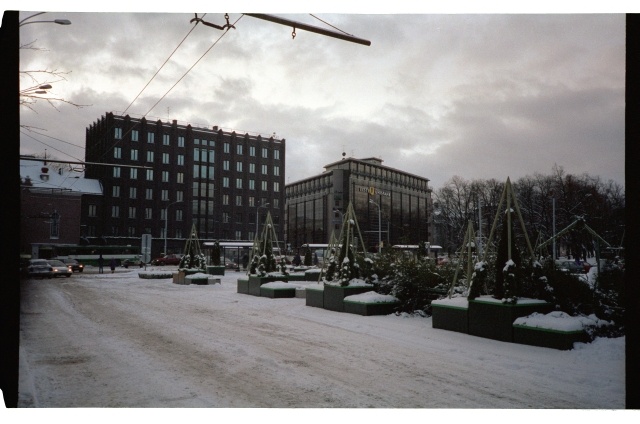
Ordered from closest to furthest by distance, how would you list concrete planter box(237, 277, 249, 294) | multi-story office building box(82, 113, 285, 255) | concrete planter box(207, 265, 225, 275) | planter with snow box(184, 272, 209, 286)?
concrete planter box(237, 277, 249, 294), planter with snow box(184, 272, 209, 286), concrete planter box(207, 265, 225, 275), multi-story office building box(82, 113, 285, 255)

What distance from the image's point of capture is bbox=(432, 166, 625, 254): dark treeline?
1308cm

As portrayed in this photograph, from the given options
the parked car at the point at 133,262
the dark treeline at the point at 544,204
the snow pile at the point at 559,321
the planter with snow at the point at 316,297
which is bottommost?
the parked car at the point at 133,262

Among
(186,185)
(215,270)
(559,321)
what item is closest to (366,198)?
(215,270)

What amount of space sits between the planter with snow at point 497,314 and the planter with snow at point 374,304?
348 cm

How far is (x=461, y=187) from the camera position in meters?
54.9

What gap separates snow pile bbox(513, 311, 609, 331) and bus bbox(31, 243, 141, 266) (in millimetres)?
45504

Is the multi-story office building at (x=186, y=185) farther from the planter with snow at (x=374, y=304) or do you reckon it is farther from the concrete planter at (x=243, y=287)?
the planter with snow at (x=374, y=304)

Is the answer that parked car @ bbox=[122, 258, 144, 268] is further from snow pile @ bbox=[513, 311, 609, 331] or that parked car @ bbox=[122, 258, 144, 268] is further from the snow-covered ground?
snow pile @ bbox=[513, 311, 609, 331]

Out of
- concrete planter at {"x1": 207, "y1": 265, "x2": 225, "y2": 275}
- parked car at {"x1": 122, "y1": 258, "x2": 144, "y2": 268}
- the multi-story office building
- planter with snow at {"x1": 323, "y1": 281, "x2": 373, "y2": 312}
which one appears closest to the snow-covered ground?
planter with snow at {"x1": 323, "y1": 281, "x2": 373, "y2": 312}

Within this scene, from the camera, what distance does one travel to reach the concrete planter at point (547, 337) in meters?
A: 8.14

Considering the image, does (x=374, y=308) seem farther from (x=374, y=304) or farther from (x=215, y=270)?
(x=215, y=270)

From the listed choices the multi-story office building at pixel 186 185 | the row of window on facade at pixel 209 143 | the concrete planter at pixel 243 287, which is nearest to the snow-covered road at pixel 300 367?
the concrete planter at pixel 243 287

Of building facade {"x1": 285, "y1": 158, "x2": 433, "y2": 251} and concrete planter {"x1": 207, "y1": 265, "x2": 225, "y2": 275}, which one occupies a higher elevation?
building facade {"x1": 285, "y1": 158, "x2": 433, "y2": 251}

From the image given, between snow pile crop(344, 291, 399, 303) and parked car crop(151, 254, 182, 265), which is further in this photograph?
parked car crop(151, 254, 182, 265)
